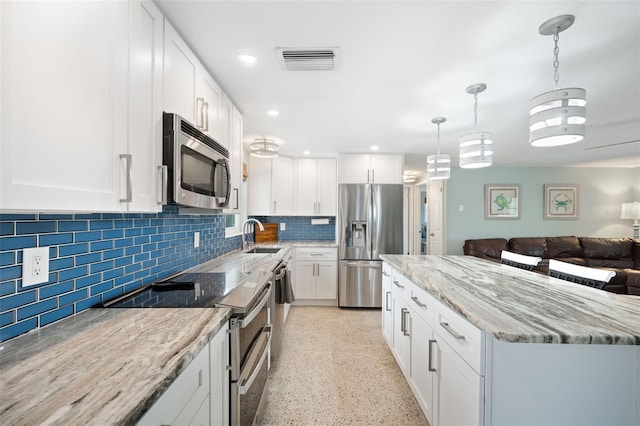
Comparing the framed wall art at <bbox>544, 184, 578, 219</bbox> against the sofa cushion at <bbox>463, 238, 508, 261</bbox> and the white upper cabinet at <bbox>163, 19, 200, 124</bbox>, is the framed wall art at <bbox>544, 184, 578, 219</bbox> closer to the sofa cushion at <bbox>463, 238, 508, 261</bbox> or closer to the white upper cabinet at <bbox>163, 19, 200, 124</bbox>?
the sofa cushion at <bbox>463, 238, 508, 261</bbox>

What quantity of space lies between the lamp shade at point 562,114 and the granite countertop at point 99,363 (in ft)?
5.81

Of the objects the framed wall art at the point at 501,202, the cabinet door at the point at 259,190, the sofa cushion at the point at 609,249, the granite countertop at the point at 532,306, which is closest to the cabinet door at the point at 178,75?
the granite countertop at the point at 532,306

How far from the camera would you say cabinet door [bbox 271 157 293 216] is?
436 centimetres

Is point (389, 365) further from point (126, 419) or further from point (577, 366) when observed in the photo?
point (126, 419)

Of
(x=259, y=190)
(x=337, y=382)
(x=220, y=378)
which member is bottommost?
(x=337, y=382)

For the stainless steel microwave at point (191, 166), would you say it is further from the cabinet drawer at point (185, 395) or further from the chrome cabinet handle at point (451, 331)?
the chrome cabinet handle at point (451, 331)

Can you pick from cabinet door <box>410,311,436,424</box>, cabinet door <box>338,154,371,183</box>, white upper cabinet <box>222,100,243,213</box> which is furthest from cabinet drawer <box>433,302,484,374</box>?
cabinet door <box>338,154,371,183</box>

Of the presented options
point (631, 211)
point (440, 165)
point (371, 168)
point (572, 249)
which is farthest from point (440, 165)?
point (631, 211)

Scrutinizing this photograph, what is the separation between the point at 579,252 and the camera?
191 inches

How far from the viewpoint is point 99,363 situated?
0.75m

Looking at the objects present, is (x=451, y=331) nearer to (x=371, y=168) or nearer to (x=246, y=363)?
(x=246, y=363)

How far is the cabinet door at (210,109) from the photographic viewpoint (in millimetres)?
1685

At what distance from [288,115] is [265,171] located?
1.78 metres

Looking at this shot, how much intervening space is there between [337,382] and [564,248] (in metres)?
5.05
